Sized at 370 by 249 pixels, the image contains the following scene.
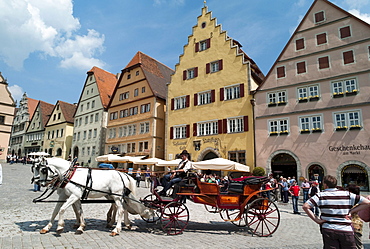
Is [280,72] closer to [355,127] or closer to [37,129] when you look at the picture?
[355,127]

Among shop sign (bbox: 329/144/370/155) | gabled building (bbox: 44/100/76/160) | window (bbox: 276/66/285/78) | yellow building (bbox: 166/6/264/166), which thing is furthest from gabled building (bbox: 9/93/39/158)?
shop sign (bbox: 329/144/370/155)

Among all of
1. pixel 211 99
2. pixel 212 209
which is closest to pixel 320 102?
pixel 211 99

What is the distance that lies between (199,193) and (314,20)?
18.4 metres

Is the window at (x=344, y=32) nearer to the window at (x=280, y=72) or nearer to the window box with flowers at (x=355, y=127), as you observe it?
the window at (x=280, y=72)

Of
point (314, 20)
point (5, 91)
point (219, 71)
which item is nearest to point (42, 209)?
point (219, 71)

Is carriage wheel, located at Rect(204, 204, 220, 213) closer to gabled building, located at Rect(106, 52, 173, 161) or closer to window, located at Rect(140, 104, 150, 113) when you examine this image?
gabled building, located at Rect(106, 52, 173, 161)

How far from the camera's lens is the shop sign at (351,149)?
53.0ft

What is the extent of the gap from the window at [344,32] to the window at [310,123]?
5932 millimetres

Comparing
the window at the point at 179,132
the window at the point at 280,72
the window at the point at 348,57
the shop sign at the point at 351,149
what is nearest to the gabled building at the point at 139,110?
the window at the point at 179,132

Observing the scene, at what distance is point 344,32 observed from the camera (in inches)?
720

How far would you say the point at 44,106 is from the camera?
5084 cm

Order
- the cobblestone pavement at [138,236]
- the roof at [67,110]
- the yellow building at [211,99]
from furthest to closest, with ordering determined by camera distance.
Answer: the roof at [67,110] < the yellow building at [211,99] < the cobblestone pavement at [138,236]

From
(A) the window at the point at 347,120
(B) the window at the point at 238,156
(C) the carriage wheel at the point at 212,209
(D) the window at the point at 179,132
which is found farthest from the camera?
(D) the window at the point at 179,132

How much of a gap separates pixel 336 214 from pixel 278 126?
17.1 m
